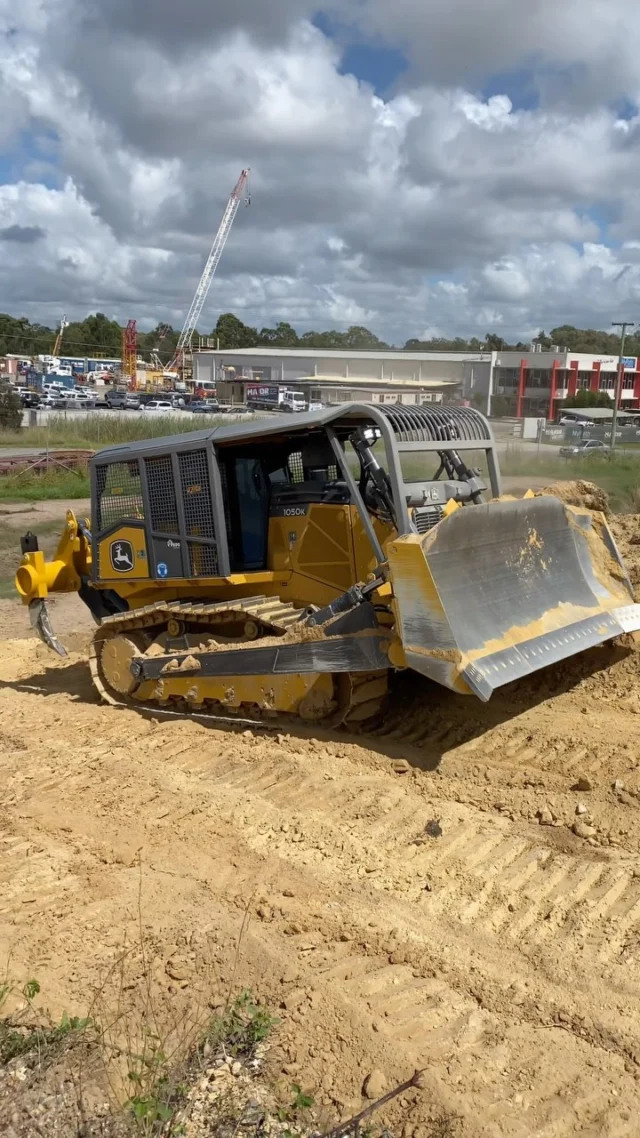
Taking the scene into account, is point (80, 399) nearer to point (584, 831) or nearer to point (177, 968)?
point (584, 831)

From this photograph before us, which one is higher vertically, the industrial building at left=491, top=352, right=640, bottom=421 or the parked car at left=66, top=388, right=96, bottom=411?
the industrial building at left=491, top=352, right=640, bottom=421

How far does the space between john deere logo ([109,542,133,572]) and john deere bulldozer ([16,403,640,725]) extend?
0.05ft

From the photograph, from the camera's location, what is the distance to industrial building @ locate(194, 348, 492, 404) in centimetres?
4072

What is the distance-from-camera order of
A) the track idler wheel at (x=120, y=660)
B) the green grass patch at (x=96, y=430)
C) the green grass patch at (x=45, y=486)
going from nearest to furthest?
the track idler wheel at (x=120, y=660) → the green grass patch at (x=45, y=486) → the green grass patch at (x=96, y=430)

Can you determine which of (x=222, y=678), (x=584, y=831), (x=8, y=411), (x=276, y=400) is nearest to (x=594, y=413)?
(x=276, y=400)

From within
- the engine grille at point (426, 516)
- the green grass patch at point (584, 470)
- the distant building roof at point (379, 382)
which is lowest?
the green grass patch at point (584, 470)

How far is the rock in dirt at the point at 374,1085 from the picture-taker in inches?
119

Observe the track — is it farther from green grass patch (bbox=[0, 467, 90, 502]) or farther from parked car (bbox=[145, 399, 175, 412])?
parked car (bbox=[145, 399, 175, 412])

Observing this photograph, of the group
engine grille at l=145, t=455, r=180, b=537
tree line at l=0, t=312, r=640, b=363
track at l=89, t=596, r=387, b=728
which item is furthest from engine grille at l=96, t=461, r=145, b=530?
tree line at l=0, t=312, r=640, b=363

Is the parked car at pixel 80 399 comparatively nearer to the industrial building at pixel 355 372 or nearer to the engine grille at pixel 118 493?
the industrial building at pixel 355 372

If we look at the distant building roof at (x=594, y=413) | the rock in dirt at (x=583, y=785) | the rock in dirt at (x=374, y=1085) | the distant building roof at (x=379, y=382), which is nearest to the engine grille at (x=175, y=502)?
the rock in dirt at (x=583, y=785)

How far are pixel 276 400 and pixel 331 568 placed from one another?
47242 mm

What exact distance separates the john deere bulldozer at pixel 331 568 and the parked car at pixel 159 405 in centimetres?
4520

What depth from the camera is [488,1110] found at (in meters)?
2.93
